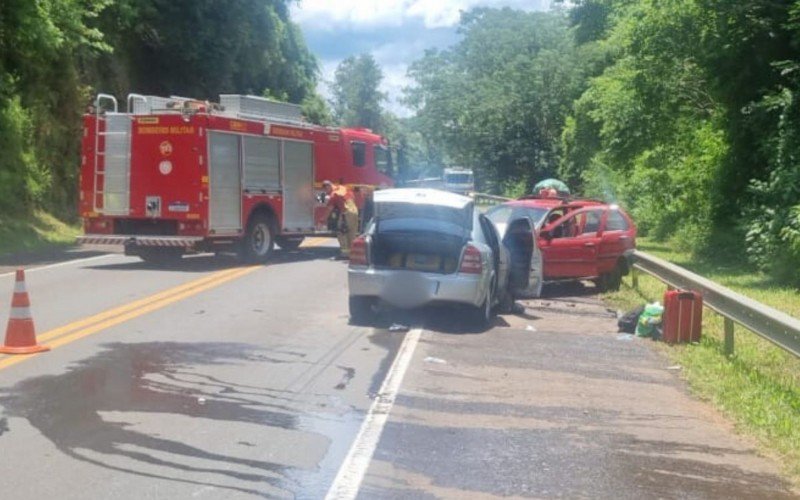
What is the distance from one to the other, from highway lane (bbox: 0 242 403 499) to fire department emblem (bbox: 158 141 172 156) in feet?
16.3

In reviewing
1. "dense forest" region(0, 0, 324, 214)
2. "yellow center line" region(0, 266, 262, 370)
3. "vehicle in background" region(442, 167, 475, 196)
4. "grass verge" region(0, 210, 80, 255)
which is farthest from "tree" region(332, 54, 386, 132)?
"yellow center line" region(0, 266, 262, 370)

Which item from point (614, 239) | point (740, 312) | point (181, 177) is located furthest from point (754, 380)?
point (181, 177)

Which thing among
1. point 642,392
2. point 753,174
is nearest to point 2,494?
point 642,392

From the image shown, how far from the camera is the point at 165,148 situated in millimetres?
19469

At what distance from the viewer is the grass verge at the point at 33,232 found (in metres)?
23.7

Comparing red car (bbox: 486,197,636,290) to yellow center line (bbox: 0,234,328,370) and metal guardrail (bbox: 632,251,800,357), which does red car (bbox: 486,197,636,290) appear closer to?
metal guardrail (bbox: 632,251,800,357)

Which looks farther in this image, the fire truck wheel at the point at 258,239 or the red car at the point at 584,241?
the fire truck wheel at the point at 258,239

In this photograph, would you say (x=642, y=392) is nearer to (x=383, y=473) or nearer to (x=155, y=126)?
(x=383, y=473)

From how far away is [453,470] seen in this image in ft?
21.9

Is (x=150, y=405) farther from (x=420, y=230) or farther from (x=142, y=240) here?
(x=142, y=240)

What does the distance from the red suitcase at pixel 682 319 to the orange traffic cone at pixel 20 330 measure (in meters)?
6.91

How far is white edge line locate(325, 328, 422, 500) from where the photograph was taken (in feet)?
20.2

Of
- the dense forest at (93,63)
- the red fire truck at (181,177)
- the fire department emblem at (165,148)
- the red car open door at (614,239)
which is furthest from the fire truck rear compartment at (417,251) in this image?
the dense forest at (93,63)

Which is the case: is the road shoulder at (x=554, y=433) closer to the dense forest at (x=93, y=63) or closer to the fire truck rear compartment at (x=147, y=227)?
the fire truck rear compartment at (x=147, y=227)
